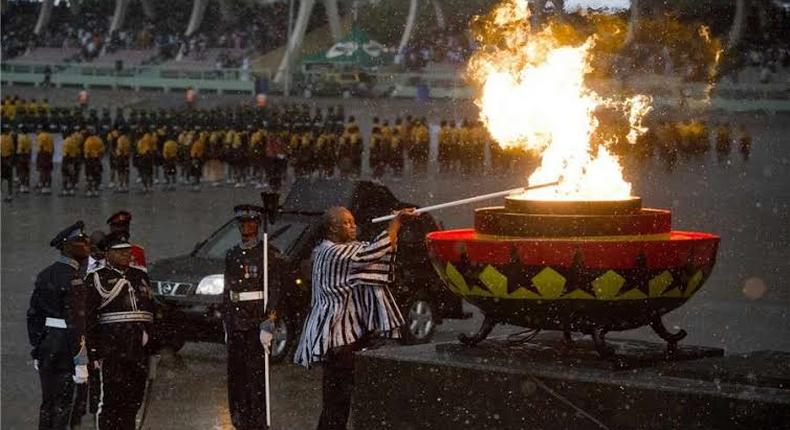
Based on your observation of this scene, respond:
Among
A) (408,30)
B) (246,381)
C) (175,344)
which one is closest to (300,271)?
(175,344)

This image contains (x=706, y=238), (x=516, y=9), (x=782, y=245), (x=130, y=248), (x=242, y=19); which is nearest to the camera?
(x=706, y=238)

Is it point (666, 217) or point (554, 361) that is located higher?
point (666, 217)

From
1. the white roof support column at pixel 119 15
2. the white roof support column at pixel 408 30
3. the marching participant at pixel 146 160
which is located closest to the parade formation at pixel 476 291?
the marching participant at pixel 146 160

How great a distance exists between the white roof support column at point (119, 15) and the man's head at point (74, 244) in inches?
2755

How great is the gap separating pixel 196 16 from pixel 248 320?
2704 inches

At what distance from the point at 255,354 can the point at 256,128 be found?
2900 centimetres

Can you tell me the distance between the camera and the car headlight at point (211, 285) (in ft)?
46.9

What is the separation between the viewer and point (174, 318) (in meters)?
14.0

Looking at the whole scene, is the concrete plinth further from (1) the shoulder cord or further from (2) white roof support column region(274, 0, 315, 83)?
(2) white roof support column region(274, 0, 315, 83)

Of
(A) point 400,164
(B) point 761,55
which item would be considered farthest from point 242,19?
(B) point 761,55

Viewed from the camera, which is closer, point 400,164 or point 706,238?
point 706,238

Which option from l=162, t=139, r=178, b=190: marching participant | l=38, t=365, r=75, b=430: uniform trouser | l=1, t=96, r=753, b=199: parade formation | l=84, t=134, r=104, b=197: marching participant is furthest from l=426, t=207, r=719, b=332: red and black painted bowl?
l=162, t=139, r=178, b=190: marching participant

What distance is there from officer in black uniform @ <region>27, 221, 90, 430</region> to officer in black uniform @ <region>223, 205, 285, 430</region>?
939 mm

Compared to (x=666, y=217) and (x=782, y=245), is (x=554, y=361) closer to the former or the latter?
(x=666, y=217)
